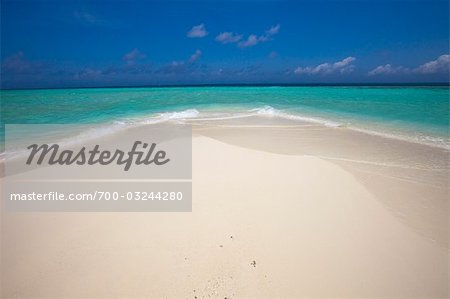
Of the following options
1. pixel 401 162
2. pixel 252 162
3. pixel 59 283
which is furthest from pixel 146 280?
pixel 401 162

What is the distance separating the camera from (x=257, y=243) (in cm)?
325

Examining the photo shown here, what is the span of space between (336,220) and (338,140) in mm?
5399

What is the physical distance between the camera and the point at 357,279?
109 inches

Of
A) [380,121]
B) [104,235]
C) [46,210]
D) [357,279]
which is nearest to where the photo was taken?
[357,279]

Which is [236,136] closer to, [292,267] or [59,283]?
[292,267]

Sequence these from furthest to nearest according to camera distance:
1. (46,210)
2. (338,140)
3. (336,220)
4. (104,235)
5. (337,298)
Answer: (338,140)
(46,210)
(336,220)
(104,235)
(337,298)

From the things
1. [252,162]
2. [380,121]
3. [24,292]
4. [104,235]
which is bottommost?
[24,292]

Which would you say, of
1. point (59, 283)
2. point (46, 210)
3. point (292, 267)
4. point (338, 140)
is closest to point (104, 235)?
point (59, 283)

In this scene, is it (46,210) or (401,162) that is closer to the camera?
(46,210)

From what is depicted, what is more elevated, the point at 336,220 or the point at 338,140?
the point at 338,140

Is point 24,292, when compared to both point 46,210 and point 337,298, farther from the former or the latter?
point 337,298

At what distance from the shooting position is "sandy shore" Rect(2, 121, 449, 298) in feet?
8.79

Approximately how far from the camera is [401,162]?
6.12 meters

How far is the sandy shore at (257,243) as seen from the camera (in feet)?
8.79
